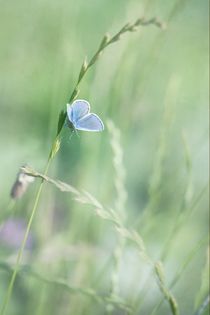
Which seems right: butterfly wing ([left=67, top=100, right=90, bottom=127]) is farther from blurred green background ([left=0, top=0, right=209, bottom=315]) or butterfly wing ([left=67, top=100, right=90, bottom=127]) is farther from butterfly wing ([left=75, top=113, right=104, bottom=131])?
blurred green background ([left=0, top=0, right=209, bottom=315])

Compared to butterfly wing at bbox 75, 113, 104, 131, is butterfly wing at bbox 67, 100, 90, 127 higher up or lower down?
higher up

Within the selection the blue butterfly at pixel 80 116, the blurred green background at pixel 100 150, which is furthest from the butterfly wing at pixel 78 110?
the blurred green background at pixel 100 150

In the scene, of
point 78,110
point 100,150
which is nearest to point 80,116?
point 78,110

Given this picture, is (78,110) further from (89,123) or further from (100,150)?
(100,150)

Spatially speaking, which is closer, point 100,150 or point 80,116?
point 80,116

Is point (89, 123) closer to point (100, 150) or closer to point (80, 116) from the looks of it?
point (80, 116)

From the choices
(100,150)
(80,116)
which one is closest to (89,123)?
(80,116)

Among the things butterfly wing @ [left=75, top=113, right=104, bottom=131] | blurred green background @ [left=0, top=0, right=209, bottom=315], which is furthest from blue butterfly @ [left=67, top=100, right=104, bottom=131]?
blurred green background @ [left=0, top=0, right=209, bottom=315]

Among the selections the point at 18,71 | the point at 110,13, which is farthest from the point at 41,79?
the point at 110,13
